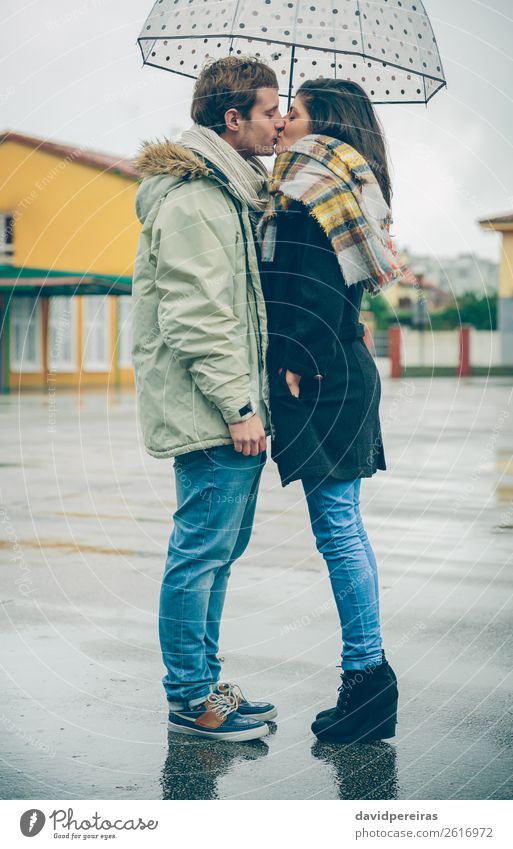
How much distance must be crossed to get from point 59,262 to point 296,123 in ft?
94.1

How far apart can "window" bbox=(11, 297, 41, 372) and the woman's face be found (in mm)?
26915

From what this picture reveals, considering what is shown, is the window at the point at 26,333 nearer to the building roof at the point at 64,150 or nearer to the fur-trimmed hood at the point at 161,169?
the building roof at the point at 64,150

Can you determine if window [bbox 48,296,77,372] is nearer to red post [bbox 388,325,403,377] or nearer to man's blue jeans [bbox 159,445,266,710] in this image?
red post [bbox 388,325,403,377]

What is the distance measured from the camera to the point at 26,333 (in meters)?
30.0

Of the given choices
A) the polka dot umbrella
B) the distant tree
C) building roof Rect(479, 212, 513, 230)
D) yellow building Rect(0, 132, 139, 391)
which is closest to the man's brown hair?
the polka dot umbrella

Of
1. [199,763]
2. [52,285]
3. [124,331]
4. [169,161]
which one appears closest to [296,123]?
[169,161]

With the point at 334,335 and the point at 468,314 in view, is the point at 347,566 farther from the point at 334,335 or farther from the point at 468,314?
the point at 468,314

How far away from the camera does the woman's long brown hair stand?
3.56 m

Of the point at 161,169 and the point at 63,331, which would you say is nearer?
the point at 161,169

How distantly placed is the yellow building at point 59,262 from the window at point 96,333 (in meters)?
0.03

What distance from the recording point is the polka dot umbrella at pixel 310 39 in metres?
4.15

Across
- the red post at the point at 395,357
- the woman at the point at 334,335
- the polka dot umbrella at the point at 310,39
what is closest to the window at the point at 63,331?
the red post at the point at 395,357

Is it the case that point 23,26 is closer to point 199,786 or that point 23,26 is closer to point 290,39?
point 290,39

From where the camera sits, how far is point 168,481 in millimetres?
9930
